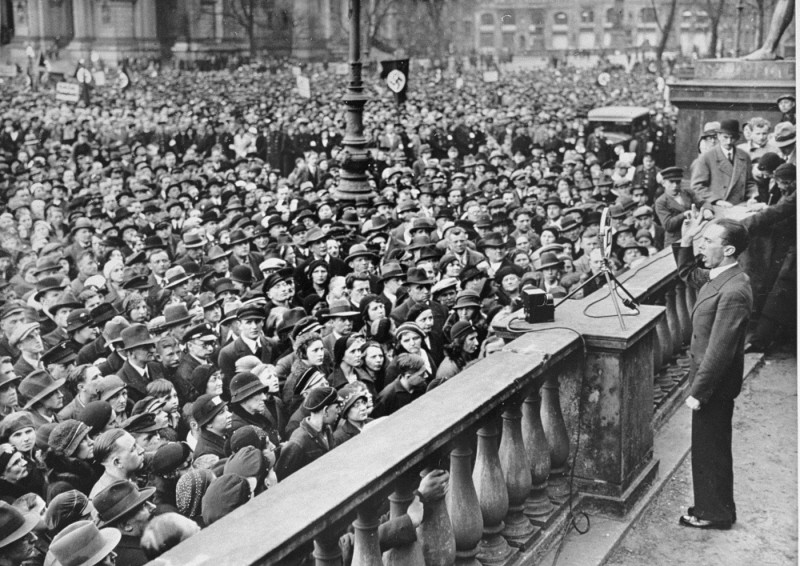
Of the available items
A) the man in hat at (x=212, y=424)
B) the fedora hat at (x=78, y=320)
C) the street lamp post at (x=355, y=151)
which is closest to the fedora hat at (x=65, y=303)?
the fedora hat at (x=78, y=320)

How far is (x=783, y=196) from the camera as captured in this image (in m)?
8.01

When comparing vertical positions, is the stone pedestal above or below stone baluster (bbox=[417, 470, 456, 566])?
above

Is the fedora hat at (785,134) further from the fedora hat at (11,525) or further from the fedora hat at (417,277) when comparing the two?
the fedora hat at (11,525)

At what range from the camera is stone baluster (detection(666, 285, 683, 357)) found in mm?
6480

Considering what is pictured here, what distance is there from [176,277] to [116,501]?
5.34 m

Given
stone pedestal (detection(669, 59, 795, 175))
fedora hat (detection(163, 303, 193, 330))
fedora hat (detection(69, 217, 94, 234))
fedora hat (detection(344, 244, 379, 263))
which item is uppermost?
stone pedestal (detection(669, 59, 795, 175))

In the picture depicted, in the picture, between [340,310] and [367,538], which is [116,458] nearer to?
[367,538]

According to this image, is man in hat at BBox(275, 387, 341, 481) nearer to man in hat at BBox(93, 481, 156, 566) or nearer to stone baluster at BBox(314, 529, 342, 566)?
man in hat at BBox(93, 481, 156, 566)

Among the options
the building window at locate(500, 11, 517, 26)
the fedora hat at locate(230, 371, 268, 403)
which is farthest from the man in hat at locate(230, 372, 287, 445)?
the building window at locate(500, 11, 517, 26)

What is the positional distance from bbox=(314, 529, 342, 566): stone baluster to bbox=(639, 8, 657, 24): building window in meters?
46.9

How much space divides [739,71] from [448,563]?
35.3 feet

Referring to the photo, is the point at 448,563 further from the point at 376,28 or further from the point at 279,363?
the point at 376,28

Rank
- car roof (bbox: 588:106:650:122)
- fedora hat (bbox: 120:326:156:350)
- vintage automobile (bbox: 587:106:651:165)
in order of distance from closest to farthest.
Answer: fedora hat (bbox: 120:326:156:350), vintage automobile (bbox: 587:106:651:165), car roof (bbox: 588:106:650:122)

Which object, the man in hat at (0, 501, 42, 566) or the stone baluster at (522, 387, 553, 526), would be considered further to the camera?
the stone baluster at (522, 387, 553, 526)
